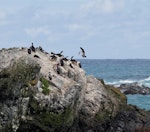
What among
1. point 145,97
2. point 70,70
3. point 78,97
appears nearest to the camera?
point 78,97

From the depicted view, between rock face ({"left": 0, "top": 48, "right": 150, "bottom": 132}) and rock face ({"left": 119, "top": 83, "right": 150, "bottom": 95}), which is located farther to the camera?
rock face ({"left": 119, "top": 83, "right": 150, "bottom": 95})

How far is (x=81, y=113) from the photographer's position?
40.5m

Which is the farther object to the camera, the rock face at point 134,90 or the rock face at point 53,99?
the rock face at point 134,90

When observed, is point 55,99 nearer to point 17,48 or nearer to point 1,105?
point 1,105

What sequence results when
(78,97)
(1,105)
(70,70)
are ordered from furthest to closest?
(70,70) < (78,97) < (1,105)

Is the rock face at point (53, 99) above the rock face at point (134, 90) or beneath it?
beneath

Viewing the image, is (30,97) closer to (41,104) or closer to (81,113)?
(41,104)

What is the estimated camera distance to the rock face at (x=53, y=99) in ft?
117

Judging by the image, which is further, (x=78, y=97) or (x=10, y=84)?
(x=78, y=97)

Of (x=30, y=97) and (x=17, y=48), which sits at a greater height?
(x=17, y=48)

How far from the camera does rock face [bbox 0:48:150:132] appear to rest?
3578 centimetres

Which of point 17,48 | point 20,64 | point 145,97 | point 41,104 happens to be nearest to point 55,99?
point 41,104

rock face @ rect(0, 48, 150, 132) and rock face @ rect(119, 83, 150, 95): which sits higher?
rock face @ rect(119, 83, 150, 95)

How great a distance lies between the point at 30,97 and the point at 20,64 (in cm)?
254
